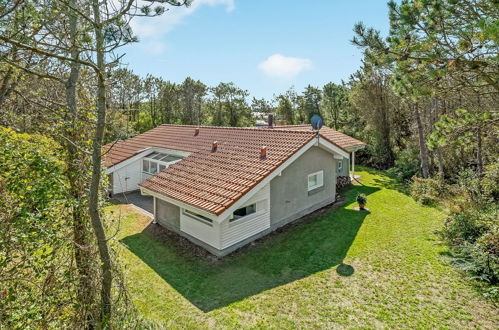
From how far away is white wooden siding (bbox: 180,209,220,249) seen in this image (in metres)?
9.88

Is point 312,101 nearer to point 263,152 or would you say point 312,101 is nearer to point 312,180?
point 312,180

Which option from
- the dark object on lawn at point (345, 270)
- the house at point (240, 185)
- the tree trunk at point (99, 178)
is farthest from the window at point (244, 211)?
the tree trunk at point (99, 178)

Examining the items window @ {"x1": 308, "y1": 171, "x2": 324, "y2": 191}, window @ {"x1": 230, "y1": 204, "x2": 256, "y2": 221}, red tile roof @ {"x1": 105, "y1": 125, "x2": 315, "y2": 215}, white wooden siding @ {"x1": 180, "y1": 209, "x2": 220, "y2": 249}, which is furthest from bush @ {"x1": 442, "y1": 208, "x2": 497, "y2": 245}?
white wooden siding @ {"x1": 180, "y1": 209, "x2": 220, "y2": 249}

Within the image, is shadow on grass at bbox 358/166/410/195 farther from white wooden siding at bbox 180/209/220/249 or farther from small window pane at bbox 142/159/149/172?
small window pane at bbox 142/159/149/172

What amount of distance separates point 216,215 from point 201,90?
3556 cm

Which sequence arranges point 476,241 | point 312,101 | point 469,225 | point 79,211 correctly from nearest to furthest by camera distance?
point 79,211 → point 476,241 → point 469,225 → point 312,101

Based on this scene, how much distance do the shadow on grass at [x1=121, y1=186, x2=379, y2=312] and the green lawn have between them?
1.3 inches

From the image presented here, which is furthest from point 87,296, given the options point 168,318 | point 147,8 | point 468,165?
point 468,165

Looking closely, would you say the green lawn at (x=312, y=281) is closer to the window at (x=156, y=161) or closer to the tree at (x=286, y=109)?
the window at (x=156, y=161)

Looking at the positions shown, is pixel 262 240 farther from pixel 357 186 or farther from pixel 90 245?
pixel 357 186

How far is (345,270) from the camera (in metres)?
8.89

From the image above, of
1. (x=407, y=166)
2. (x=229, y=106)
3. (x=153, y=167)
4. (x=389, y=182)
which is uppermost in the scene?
(x=229, y=106)

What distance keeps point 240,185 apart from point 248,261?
2772 mm


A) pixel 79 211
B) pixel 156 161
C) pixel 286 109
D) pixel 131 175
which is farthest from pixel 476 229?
pixel 286 109
